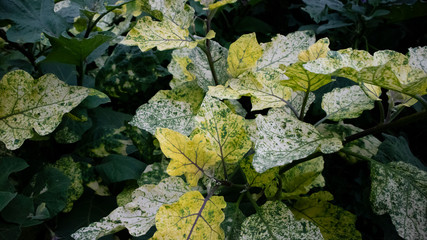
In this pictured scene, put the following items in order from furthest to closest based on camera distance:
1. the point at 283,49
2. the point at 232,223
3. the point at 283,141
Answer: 1. the point at 283,49
2. the point at 232,223
3. the point at 283,141

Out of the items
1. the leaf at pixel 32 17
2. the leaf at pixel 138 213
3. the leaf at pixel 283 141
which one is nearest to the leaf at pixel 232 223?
the leaf at pixel 138 213

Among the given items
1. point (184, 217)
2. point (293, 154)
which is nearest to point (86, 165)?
point (184, 217)

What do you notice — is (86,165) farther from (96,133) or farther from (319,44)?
(319,44)

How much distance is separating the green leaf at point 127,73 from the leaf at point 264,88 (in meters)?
0.40

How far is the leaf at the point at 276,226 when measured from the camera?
606mm

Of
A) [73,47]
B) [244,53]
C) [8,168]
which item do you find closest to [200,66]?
[244,53]

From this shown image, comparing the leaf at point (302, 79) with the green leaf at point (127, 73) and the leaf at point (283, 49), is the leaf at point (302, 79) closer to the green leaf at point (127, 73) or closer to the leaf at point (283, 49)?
the leaf at point (283, 49)

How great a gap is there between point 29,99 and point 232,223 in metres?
0.55

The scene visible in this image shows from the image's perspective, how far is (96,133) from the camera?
0.98 meters

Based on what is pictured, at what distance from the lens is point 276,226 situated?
0.63m

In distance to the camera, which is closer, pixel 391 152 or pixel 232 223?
pixel 232 223

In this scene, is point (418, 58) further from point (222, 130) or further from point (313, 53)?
point (222, 130)

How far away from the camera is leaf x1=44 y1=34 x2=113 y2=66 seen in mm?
761

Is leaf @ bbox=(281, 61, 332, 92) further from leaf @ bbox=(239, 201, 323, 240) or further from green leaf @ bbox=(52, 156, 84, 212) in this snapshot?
green leaf @ bbox=(52, 156, 84, 212)
